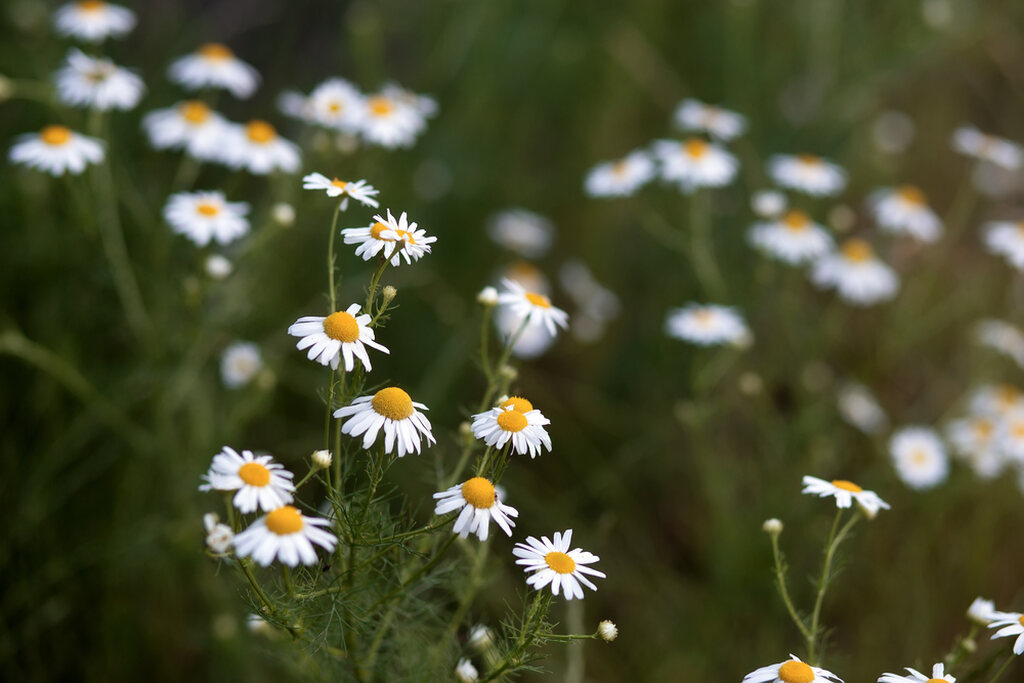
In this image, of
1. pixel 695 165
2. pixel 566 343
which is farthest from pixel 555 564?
pixel 566 343

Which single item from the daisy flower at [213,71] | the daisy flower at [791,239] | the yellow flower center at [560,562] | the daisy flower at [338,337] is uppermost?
the daisy flower at [338,337]

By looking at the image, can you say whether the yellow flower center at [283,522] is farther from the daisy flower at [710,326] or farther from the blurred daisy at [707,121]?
the blurred daisy at [707,121]

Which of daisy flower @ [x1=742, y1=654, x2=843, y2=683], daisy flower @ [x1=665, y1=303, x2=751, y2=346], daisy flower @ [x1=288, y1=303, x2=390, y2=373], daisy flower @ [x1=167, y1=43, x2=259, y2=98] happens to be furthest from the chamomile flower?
daisy flower @ [x1=742, y1=654, x2=843, y2=683]

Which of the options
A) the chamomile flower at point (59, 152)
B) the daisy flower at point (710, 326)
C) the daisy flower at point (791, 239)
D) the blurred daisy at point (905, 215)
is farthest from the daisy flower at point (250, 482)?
the blurred daisy at point (905, 215)

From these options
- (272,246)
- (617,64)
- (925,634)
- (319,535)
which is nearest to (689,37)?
(617,64)

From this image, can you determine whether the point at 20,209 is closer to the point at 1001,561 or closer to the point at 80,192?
the point at 80,192
